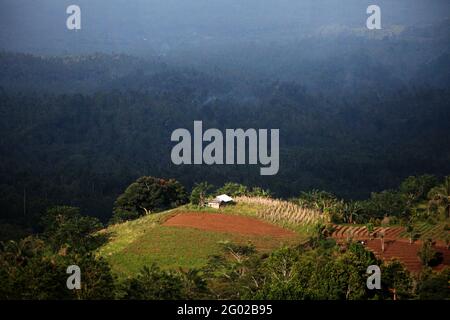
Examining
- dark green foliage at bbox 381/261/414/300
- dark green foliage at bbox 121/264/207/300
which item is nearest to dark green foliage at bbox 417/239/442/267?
dark green foliage at bbox 381/261/414/300

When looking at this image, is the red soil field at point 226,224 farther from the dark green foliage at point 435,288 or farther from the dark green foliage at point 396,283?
the dark green foliage at point 435,288

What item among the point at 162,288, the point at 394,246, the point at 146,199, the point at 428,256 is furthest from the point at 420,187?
the point at 162,288

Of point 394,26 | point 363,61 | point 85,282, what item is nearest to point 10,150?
point 85,282

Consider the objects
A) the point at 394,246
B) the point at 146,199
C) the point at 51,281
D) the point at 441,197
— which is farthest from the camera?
the point at 146,199

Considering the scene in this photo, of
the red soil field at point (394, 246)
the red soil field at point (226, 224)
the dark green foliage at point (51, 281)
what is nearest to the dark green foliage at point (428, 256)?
the red soil field at point (394, 246)

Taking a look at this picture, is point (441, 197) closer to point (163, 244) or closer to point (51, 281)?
point (163, 244)

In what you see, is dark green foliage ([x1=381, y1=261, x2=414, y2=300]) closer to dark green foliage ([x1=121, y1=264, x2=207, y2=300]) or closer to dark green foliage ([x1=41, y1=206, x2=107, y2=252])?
dark green foliage ([x1=121, y1=264, x2=207, y2=300])
